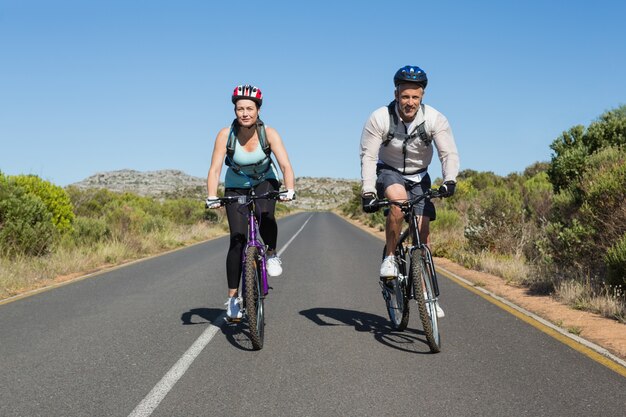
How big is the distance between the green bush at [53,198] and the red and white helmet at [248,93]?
40.5 ft

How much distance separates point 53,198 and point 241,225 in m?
13.3

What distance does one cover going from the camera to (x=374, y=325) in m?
7.01

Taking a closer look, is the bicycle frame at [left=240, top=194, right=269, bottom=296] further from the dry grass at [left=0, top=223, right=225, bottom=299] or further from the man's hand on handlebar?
the dry grass at [left=0, top=223, right=225, bottom=299]

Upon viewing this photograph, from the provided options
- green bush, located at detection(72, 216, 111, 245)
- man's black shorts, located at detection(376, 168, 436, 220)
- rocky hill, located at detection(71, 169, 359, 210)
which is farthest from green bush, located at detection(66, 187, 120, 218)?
rocky hill, located at detection(71, 169, 359, 210)

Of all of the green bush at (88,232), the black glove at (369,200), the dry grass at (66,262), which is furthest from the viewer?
the green bush at (88,232)

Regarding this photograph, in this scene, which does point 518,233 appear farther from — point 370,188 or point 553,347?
point 370,188

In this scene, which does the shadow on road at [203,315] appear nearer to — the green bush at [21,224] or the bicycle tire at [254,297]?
the bicycle tire at [254,297]

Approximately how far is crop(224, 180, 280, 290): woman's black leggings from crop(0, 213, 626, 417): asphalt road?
78 centimetres

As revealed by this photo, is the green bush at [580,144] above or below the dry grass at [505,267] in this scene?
above

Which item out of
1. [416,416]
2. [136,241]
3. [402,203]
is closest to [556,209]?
[402,203]

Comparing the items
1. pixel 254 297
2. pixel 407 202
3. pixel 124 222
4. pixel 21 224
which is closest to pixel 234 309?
pixel 254 297

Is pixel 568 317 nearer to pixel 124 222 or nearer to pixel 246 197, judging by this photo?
pixel 246 197

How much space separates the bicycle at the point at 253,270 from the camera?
18.5ft

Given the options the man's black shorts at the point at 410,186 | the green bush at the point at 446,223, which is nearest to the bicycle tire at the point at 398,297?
the man's black shorts at the point at 410,186
